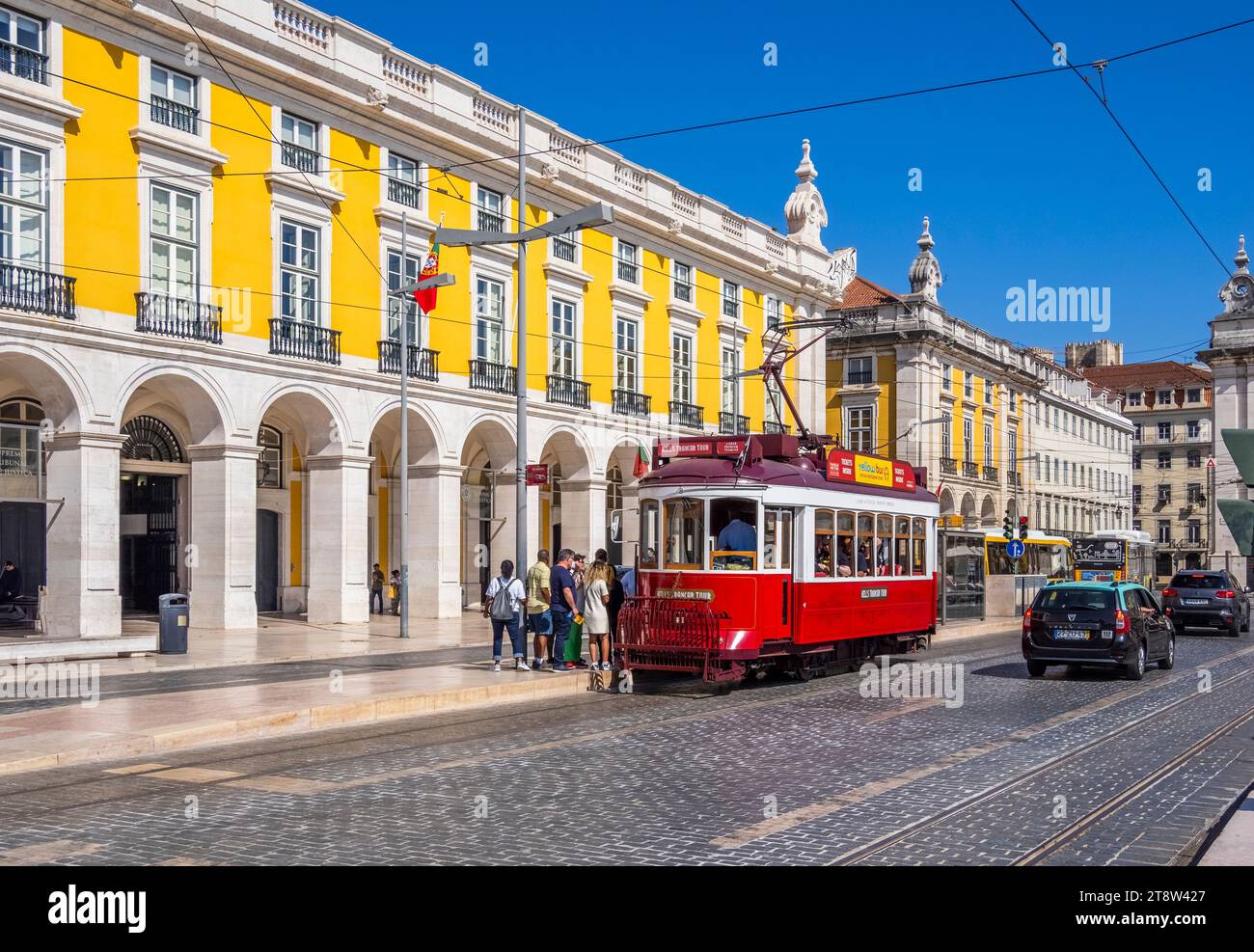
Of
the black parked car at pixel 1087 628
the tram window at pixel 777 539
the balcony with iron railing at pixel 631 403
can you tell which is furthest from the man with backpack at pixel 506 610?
the balcony with iron railing at pixel 631 403

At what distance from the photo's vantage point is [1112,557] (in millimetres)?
49812

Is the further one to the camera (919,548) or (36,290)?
(36,290)

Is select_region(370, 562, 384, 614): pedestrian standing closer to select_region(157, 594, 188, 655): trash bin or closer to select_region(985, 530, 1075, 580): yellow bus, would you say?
select_region(157, 594, 188, 655): trash bin

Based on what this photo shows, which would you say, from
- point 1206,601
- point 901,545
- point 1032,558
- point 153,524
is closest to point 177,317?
point 153,524

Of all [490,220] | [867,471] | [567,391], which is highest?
[490,220]

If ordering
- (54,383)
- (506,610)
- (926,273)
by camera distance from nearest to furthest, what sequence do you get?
(506,610) < (54,383) < (926,273)

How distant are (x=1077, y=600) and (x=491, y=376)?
746 inches

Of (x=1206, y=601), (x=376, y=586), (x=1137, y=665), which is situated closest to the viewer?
(x=1137, y=665)

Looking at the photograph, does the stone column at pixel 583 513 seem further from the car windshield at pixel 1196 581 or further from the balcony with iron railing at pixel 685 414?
the car windshield at pixel 1196 581

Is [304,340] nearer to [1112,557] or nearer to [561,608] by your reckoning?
[561,608]

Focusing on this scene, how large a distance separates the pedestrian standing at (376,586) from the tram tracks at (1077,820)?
2306 centimetres

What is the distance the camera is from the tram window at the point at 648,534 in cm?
1784
